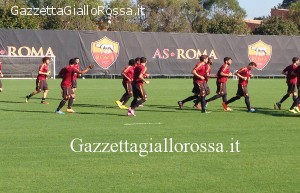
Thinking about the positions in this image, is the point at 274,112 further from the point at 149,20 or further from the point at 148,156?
the point at 149,20

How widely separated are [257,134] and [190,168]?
179 inches

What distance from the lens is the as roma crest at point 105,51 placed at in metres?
45.8

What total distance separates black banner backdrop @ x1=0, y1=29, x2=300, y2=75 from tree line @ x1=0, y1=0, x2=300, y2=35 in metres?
8.36

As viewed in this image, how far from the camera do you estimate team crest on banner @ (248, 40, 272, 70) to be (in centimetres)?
5010

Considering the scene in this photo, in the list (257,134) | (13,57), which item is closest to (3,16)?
(13,57)

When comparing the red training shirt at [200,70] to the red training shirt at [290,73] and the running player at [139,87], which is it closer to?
Result: the running player at [139,87]

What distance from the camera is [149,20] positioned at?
76.2 meters

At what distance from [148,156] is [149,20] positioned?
6585 cm

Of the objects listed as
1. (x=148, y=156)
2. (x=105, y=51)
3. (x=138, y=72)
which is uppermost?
(x=138, y=72)

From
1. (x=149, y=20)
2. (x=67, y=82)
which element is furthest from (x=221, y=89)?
(x=149, y=20)

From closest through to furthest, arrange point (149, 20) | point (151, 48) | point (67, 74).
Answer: point (67, 74)
point (151, 48)
point (149, 20)

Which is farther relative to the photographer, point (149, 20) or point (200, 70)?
point (149, 20)

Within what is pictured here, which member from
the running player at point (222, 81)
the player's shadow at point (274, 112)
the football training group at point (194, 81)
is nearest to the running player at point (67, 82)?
the football training group at point (194, 81)

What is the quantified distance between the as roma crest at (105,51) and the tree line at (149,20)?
9.50 m
